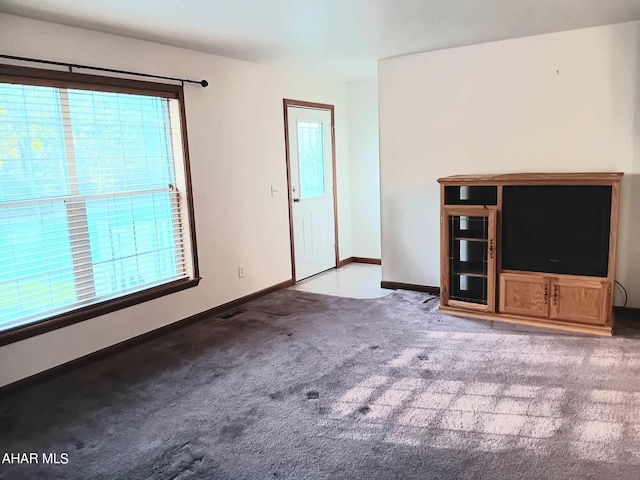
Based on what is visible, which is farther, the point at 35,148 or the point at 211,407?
the point at 35,148

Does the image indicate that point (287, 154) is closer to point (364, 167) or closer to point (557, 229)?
point (364, 167)

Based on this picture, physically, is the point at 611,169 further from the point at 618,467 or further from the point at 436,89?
the point at 618,467

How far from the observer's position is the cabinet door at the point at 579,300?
352cm

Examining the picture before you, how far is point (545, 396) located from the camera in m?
2.70

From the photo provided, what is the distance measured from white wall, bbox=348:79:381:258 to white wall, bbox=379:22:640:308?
124 centimetres

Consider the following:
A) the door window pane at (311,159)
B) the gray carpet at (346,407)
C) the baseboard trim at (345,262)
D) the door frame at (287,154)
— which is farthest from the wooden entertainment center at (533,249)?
the baseboard trim at (345,262)

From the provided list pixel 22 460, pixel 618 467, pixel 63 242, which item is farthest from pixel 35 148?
pixel 618 467

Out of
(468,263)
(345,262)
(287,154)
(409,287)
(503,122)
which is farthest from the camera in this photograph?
(345,262)

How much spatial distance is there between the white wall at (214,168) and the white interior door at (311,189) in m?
0.21

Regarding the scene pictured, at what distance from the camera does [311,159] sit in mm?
5641

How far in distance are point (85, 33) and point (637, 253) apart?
4.41 meters

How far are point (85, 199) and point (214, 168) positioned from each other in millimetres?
1226

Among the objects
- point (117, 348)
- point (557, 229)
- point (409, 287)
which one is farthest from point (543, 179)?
point (117, 348)

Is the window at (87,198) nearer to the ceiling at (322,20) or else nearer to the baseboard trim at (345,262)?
the ceiling at (322,20)
